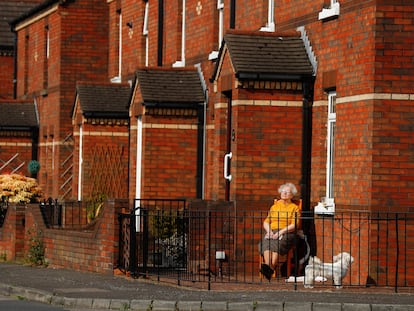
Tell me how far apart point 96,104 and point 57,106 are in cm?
629

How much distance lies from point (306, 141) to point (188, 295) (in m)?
4.91

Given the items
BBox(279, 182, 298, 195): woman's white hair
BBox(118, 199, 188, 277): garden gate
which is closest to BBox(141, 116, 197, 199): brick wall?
BBox(118, 199, 188, 277): garden gate

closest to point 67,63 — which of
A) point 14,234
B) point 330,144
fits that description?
point 14,234

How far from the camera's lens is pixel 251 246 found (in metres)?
23.1

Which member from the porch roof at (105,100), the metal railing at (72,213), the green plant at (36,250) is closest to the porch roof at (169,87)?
the metal railing at (72,213)

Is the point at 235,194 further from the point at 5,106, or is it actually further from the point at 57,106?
the point at 5,106

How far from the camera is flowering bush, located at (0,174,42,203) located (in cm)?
3262

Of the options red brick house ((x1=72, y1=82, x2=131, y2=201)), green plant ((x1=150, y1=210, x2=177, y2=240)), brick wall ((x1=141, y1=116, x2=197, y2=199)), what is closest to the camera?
green plant ((x1=150, y1=210, x2=177, y2=240))

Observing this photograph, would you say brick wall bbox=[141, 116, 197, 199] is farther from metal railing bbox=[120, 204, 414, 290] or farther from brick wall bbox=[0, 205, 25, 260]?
metal railing bbox=[120, 204, 414, 290]

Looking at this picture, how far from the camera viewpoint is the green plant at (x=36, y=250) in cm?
2714

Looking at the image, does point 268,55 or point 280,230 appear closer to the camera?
point 280,230

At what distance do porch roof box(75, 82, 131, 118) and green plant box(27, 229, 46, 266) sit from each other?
7795mm

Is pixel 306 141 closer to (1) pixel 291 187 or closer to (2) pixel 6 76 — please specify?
(1) pixel 291 187

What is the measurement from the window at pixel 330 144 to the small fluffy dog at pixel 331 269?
2.12 metres
